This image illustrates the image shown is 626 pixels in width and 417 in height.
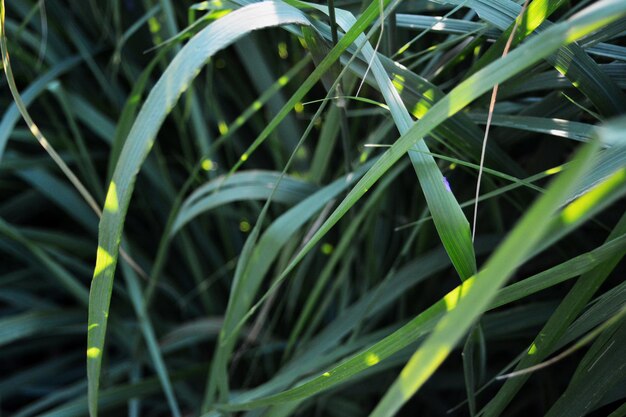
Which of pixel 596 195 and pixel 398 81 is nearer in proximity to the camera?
pixel 596 195

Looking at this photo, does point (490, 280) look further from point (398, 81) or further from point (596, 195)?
point (398, 81)

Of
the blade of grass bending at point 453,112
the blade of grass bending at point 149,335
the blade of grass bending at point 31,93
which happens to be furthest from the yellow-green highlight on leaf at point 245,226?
the blade of grass bending at point 453,112

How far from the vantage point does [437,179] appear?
1.21ft

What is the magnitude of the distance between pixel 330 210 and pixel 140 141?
9.7 inches

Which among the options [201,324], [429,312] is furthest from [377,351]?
[201,324]

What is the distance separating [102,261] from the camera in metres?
A: 0.38

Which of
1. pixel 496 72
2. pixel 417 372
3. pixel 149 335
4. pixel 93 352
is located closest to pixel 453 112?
pixel 496 72

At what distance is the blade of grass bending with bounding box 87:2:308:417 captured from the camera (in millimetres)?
381

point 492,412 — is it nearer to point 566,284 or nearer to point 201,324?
point 566,284

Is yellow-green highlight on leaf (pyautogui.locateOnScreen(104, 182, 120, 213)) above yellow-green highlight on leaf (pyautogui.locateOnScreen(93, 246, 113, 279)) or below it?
above

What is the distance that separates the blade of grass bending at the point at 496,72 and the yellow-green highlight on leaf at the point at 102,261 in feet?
0.39

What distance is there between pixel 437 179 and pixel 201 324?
1.58 ft

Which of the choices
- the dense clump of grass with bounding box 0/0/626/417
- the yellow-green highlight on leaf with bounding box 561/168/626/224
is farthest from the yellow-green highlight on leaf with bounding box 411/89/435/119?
the yellow-green highlight on leaf with bounding box 561/168/626/224

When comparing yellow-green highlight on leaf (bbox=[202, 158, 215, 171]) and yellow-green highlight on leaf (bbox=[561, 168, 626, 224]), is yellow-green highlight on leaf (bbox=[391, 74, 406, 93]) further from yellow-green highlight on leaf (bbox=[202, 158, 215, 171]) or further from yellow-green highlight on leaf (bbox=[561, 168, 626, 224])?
yellow-green highlight on leaf (bbox=[202, 158, 215, 171])
